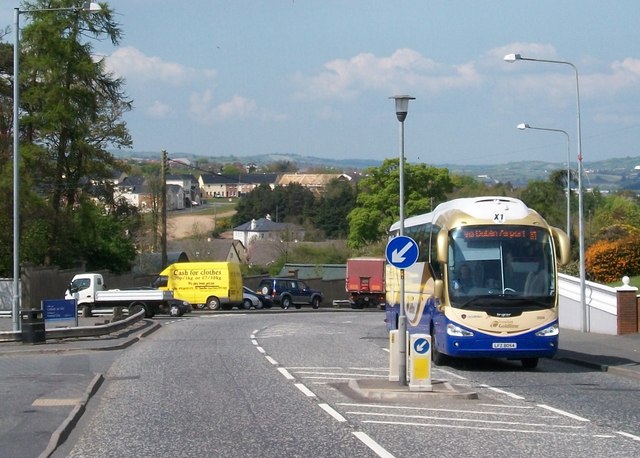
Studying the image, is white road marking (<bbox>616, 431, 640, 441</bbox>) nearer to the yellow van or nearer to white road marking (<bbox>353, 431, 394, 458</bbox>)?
white road marking (<bbox>353, 431, 394, 458</bbox>)

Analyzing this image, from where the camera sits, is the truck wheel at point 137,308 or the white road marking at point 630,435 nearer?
the white road marking at point 630,435

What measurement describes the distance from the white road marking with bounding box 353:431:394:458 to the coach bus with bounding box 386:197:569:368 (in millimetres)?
8436

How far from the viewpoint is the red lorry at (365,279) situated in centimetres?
6251

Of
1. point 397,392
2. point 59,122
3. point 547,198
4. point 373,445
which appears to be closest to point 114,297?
point 59,122

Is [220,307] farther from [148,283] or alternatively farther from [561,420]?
[561,420]

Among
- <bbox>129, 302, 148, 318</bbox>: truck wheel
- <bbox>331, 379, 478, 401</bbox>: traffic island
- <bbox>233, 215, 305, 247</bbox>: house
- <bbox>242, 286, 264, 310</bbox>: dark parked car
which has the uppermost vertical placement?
<bbox>233, 215, 305, 247</bbox>: house

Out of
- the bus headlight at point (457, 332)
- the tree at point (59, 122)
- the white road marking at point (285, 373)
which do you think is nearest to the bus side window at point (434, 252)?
the bus headlight at point (457, 332)

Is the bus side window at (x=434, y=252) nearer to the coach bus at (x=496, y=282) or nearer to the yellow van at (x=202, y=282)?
the coach bus at (x=496, y=282)

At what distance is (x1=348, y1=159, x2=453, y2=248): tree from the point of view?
91.6 m

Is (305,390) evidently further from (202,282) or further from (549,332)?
(202,282)

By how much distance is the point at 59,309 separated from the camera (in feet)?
101

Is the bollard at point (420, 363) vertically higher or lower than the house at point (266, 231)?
lower

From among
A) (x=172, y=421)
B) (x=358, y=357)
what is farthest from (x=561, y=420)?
(x=358, y=357)

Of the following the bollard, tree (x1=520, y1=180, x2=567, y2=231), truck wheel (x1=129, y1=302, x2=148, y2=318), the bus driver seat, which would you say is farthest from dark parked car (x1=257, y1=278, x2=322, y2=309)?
the bollard
